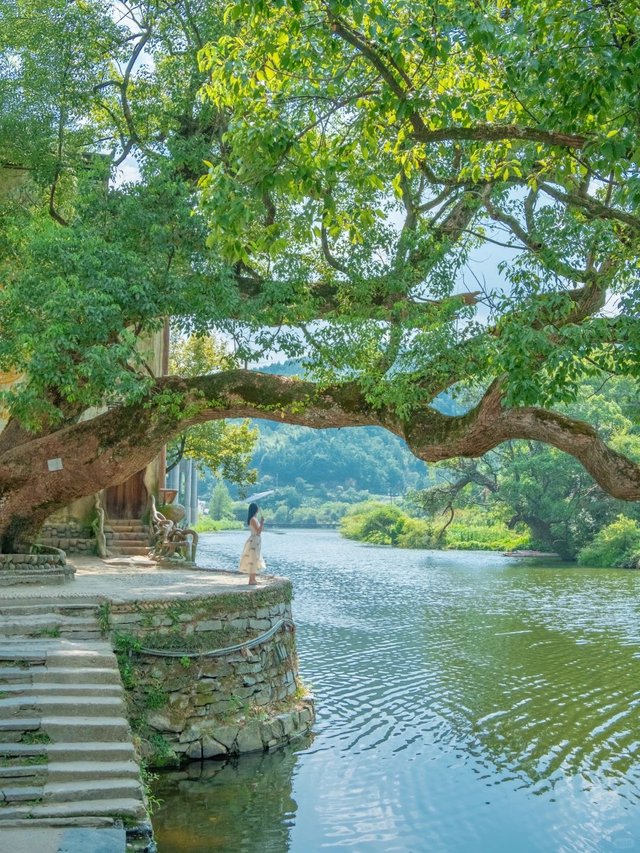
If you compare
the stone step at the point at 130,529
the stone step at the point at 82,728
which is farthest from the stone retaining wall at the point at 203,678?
the stone step at the point at 130,529

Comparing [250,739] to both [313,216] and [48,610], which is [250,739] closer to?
[48,610]

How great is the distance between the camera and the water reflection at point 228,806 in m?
7.73

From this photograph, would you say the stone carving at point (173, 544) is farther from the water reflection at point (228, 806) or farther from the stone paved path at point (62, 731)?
the water reflection at point (228, 806)

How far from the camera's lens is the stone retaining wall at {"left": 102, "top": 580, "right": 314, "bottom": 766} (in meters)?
9.31

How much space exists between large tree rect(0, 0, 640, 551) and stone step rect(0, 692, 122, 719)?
4050 millimetres

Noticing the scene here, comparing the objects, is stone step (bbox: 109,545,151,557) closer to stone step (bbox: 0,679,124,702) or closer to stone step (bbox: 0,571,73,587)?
stone step (bbox: 0,571,73,587)

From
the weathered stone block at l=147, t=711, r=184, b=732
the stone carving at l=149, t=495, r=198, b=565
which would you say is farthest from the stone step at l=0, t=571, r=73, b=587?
the stone carving at l=149, t=495, r=198, b=565

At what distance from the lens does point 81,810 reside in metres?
6.20

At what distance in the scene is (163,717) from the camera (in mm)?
9406

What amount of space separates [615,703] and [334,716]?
163 inches

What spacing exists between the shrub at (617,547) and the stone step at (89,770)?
30924 millimetres

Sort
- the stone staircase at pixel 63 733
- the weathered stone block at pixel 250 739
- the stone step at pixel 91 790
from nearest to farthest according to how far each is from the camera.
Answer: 1. the stone staircase at pixel 63 733
2. the stone step at pixel 91 790
3. the weathered stone block at pixel 250 739

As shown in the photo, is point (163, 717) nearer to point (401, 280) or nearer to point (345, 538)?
point (401, 280)

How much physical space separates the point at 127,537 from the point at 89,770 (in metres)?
11.9
